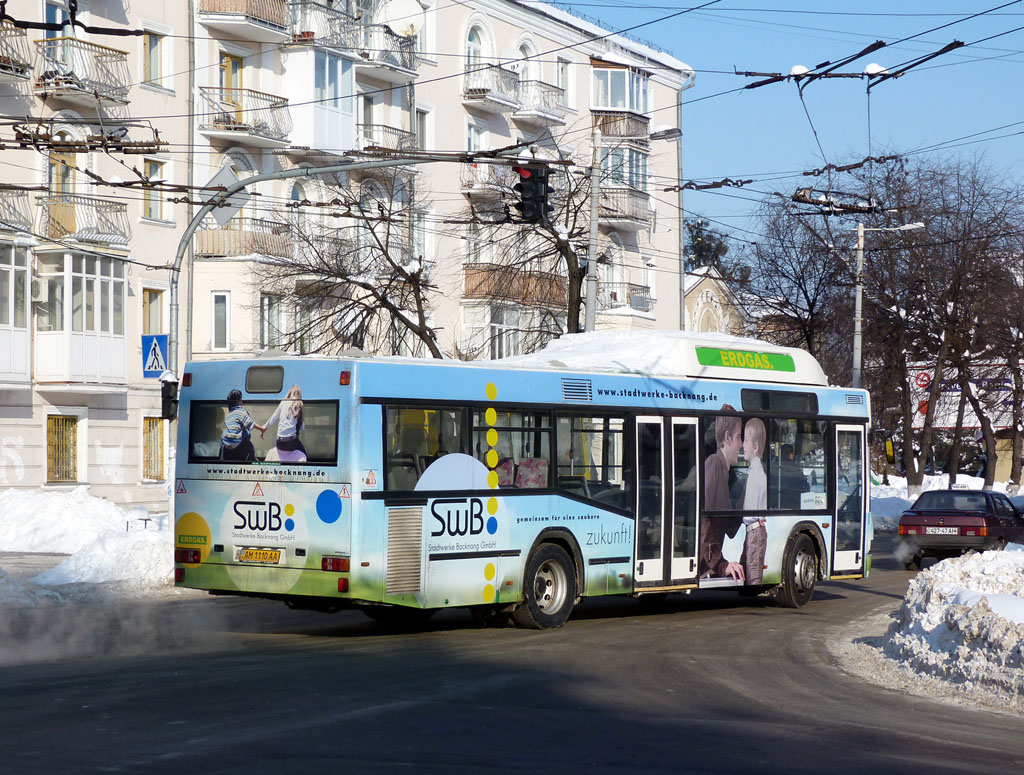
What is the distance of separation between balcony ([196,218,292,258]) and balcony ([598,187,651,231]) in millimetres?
12377

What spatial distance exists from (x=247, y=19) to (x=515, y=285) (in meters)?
12.0

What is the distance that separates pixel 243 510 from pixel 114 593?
6076mm

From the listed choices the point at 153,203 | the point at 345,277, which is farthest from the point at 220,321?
the point at 345,277

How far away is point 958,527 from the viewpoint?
26.7 metres

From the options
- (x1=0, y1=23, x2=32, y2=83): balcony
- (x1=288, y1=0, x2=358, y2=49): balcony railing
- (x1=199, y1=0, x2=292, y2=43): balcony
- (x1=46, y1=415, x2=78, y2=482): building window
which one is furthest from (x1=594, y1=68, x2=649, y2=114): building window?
(x1=46, y1=415, x2=78, y2=482): building window

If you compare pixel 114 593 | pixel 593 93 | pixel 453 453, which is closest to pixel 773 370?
pixel 453 453

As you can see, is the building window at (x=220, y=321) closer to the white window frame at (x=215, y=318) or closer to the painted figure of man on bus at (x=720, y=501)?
the white window frame at (x=215, y=318)

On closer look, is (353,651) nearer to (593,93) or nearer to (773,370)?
(773,370)

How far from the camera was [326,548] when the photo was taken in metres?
13.1

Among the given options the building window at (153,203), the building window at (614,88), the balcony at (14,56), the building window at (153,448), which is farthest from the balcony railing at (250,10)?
the building window at (614,88)

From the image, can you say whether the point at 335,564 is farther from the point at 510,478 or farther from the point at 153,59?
the point at 153,59

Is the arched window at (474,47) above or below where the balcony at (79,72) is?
above

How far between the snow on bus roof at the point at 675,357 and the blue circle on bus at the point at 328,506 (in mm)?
3561

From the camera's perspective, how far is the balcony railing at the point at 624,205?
49.0 m
